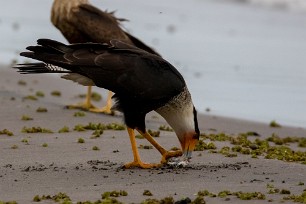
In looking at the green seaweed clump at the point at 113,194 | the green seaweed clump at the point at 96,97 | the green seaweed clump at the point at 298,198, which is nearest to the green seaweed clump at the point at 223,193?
the green seaweed clump at the point at 298,198

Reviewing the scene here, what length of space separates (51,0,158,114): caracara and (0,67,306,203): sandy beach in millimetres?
1485

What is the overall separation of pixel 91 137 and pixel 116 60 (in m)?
1.77

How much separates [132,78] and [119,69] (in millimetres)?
158

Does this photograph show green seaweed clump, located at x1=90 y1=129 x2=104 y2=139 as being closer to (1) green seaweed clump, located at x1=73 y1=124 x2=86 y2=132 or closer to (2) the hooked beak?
(1) green seaweed clump, located at x1=73 y1=124 x2=86 y2=132

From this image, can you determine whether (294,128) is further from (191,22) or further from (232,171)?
(191,22)

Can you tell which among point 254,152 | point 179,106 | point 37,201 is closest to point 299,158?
point 254,152

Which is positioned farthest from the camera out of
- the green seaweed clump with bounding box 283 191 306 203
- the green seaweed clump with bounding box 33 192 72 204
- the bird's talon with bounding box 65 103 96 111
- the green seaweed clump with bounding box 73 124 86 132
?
the bird's talon with bounding box 65 103 96 111

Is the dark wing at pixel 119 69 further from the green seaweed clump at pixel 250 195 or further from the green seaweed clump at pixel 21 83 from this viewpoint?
the green seaweed clump at pixel 21 83

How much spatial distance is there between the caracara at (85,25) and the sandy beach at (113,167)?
1.49m

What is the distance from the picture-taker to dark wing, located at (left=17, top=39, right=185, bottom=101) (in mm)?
8773

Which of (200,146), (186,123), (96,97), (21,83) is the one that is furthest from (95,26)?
(186,123)

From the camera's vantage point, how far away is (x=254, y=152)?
9711mm

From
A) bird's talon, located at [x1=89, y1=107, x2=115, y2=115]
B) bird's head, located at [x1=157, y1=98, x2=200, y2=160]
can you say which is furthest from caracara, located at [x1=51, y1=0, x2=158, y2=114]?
bird's head, located at [x1=157, y1=98, x2=200, y2=160]

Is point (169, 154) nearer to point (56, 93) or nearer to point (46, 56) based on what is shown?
point (46, 56)
